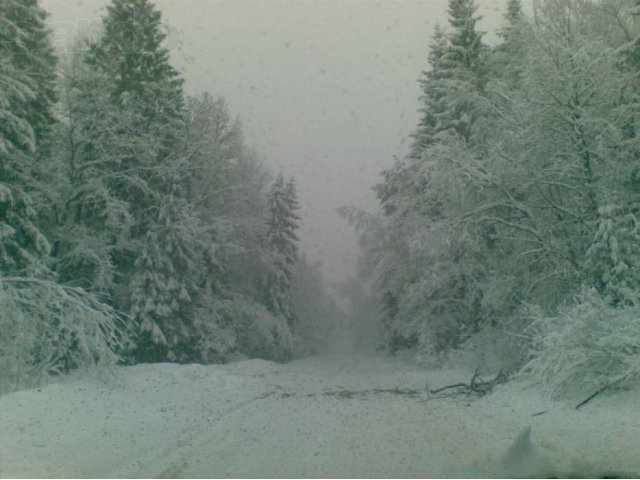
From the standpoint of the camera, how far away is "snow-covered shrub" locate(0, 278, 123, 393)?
13.7 m

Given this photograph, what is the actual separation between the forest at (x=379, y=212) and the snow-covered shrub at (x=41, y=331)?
0.06 meters

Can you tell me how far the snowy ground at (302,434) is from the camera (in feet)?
24.6

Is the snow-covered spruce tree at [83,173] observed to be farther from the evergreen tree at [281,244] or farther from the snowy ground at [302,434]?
the evergreen tree at [281,244]

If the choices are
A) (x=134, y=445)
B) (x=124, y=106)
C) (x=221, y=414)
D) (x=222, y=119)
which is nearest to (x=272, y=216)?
(x=222, y=119)

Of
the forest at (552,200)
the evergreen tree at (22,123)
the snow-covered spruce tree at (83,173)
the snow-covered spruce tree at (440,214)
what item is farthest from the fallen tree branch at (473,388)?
the snow-covered spruce tree at (83,173)

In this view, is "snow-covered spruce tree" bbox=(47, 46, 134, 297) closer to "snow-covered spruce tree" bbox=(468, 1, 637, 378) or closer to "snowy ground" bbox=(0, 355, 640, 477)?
"snowy ground" bbox=(0, 355, 640, 477)

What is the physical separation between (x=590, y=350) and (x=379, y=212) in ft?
67.0

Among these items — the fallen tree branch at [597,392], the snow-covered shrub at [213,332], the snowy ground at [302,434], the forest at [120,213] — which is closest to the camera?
the snowy ground at [302,434]

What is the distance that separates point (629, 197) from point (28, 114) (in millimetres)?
17555

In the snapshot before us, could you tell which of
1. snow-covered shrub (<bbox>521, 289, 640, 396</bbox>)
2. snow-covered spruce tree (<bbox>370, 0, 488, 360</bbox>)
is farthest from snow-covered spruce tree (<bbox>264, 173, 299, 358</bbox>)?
snow-covered shrub (<bbox>521, 289, 640, 396</bbox>)

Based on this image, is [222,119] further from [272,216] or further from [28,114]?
[28,114]

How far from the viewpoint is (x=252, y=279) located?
36.9m

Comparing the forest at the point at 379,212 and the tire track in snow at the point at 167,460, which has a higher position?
the forest at the point at 379,212

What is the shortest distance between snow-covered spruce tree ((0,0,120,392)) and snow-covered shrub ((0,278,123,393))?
2 cm
